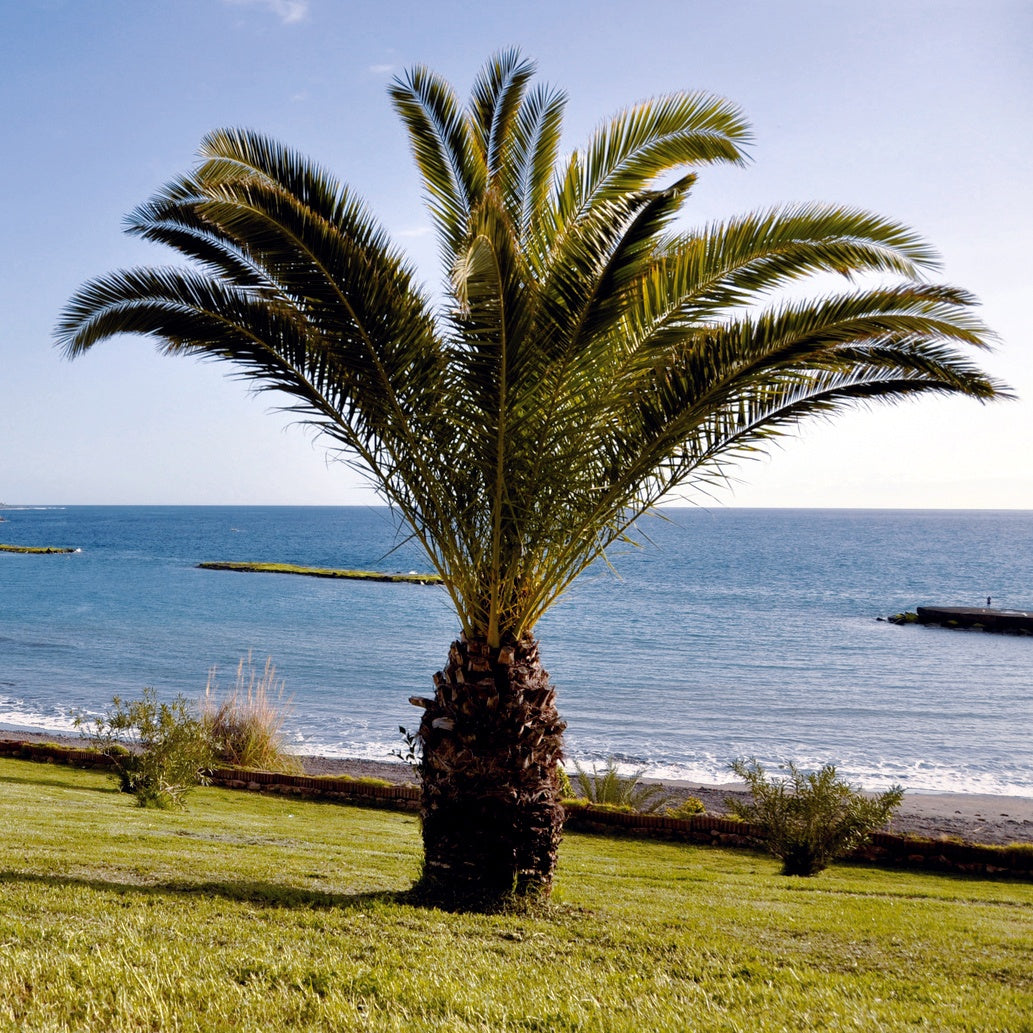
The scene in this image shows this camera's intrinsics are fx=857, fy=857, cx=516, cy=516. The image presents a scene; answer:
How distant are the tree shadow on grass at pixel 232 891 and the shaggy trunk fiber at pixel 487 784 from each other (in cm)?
49

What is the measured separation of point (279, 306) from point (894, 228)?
4.55 m

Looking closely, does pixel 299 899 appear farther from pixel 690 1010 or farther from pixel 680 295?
pixel 680 295

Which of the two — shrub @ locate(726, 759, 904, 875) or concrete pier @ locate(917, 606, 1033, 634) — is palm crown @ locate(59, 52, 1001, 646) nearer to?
shrub @ locate(726, 759, 904, 875)

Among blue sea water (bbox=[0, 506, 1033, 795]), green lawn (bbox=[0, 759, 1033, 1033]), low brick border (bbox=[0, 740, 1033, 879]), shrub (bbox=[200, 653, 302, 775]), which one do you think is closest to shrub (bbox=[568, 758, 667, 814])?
low brick border (bbox=[0, 740, 1033, 879])

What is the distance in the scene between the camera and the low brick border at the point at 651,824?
10992mm

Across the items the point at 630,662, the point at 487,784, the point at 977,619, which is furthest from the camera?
the point at 977,619

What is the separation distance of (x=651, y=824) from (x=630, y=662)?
21.0m

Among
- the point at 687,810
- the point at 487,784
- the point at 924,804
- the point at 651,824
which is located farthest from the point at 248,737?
the point at 924,804

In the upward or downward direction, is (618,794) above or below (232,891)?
below

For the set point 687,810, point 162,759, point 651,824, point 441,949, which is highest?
point 441,949

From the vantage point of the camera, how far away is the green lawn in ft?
12.2

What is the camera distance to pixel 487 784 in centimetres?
630

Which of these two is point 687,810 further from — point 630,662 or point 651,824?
point 630,662

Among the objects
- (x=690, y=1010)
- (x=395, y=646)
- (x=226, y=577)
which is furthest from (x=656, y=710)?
(x=226, y=577)
